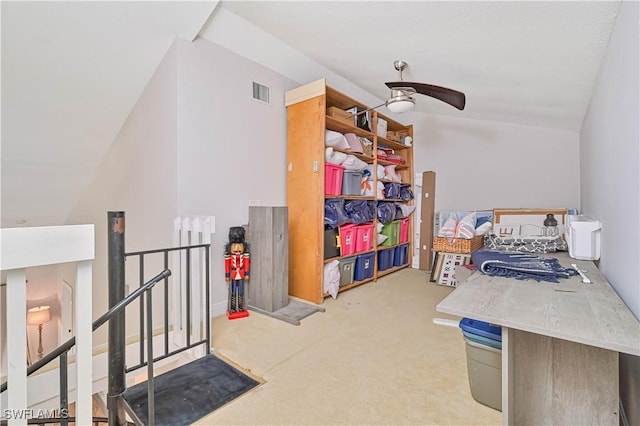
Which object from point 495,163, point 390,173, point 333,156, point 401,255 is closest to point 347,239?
point 333,156

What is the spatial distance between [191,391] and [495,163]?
430 centimetres

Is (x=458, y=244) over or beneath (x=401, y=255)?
over

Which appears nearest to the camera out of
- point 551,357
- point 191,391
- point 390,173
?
point 551,357

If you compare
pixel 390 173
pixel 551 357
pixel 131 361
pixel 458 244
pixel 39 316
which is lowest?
pixel 39 316

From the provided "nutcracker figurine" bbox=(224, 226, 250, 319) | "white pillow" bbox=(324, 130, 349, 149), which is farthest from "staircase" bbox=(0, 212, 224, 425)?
"white pillow" bbox=(324, 130, 349, 149)

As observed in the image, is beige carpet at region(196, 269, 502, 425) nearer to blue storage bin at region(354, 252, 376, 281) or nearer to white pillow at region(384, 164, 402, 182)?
blue storage bin at region(354, 252, 376, 281)

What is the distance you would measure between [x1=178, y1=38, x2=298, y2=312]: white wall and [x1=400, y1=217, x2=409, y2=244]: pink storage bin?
2.02 metres

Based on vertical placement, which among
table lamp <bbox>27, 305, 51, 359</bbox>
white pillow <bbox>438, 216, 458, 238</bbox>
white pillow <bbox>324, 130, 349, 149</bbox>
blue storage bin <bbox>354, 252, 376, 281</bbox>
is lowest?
table lamp <bbox>27, 305, 51, 359</bbox>

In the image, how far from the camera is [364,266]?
145 inches

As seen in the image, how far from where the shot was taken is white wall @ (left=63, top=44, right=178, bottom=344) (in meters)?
2.58

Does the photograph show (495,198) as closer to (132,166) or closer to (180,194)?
(180,194)

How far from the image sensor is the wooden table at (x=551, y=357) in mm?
1181

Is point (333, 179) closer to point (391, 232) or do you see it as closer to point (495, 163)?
point (391, 232)

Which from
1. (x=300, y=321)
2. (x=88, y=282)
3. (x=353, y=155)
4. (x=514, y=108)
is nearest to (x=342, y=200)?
(x=353, y=155)
